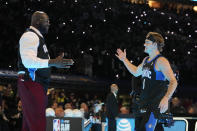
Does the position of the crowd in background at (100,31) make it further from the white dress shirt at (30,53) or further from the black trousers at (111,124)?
the white dress shirt at (30,53)

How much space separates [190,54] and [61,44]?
5160 mm

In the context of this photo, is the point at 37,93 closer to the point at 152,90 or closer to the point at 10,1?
the point at 152,90

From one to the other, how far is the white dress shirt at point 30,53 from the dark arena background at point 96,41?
6.46m

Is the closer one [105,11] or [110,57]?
[105,11]

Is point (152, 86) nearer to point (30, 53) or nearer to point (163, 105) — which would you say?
point (163, 105)

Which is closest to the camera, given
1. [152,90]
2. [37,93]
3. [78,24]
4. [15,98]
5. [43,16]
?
[37,93]

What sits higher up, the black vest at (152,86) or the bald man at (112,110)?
the black vest at (152,86)

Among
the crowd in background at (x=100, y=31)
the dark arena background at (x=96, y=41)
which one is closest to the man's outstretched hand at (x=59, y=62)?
the dark arena background at (x=96, y=41)

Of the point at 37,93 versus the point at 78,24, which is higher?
the point at 78,24

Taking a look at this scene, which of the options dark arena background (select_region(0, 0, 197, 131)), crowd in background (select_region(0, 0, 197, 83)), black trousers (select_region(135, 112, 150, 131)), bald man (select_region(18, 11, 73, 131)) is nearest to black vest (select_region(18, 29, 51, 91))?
bald man (select_region(18, 11, 73, 131))

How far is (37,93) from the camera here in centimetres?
346

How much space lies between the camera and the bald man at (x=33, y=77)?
3438mm

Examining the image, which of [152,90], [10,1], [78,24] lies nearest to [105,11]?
[78,24]

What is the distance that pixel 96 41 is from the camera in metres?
13.2
